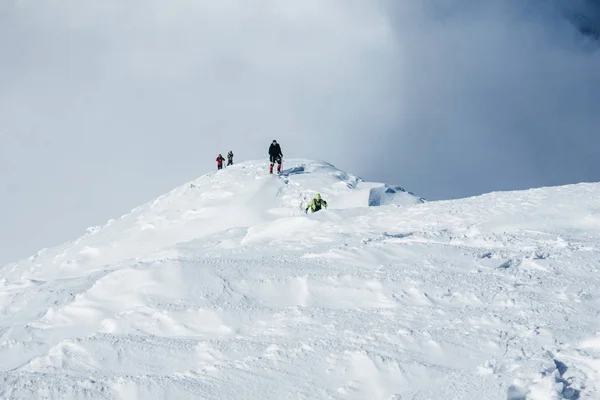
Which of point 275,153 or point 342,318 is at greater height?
point 275,153

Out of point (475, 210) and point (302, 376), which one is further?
point (475, 210)

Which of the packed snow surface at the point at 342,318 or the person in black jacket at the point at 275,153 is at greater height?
the person in black jacket at the point at 275,153

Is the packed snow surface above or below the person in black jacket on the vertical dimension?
below

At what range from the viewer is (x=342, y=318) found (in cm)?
913

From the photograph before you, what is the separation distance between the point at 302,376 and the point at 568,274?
5677 mm

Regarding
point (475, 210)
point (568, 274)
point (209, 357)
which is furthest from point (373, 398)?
point (475, 210)

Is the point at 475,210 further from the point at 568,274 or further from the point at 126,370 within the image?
the point at 126,370

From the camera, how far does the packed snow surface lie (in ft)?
23.9

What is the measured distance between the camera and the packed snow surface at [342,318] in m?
7.27

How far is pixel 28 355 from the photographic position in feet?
30.3

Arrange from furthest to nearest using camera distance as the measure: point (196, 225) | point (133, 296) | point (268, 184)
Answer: point (268, 184) → point (196, 225) → point (133, 296)

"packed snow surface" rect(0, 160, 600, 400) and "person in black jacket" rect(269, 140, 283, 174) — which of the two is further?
"person in black jacket" rect(269, 140, 283, 174)

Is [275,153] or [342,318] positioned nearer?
[342,318]

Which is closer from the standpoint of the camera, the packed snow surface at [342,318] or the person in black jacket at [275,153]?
the packed snow surface at [342,318]
